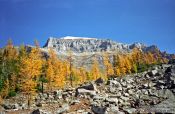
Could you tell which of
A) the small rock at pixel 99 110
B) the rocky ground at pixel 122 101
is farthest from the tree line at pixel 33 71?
the small rock at pixel 99 110

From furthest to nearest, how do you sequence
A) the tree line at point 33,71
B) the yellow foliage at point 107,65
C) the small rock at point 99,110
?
the yellow foliage at point 107,65 → the tree line at point 33,71 → the small rock at point 99,110

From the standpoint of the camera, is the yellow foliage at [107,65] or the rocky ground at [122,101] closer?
the rocky ground at [122,101]

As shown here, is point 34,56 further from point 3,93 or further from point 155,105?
point 155,105

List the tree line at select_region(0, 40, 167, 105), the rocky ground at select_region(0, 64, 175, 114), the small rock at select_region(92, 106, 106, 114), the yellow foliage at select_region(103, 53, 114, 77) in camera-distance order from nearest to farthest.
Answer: the small rock at select_region(92, 106, 106, 114) → the rocky ground at select_region(0, 64, 175, 114) → the tree line at select_region(0, 40, 167, 105) → the yellow foliage at select_region(103, 53, 114, 77)

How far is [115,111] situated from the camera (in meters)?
31.4

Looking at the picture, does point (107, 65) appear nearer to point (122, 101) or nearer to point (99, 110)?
point (122, 101)

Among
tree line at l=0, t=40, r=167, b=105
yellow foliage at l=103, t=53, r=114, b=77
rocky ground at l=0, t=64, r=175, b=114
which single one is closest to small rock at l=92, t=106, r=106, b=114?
rocky ground at l=0, t=64, r=175, b=114

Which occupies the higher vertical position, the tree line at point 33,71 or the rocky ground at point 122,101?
the tree line at point 33,71

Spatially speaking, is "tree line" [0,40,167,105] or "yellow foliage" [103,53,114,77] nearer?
"tree line" [0,40,167,105]

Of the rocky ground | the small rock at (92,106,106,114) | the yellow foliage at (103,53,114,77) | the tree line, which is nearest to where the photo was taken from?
the small rock at (92,106,106,114)

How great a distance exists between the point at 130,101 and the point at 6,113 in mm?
20810

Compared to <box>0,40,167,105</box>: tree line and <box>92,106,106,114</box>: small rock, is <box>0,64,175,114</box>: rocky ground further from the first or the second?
<box>0,40,167,105</box>: tree line

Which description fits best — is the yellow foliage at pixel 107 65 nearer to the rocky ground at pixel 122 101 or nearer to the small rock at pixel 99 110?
the rocky ground at pixel 122 101

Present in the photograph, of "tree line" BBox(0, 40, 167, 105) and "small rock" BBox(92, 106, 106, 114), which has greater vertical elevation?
"tree line" BBox(0, 40, 167, 105)
